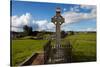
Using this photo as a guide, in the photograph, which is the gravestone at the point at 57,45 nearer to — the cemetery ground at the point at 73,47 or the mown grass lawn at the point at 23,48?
the cemetery ground at the point at 73,47

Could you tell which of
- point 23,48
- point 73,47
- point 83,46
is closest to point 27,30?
point 23,48

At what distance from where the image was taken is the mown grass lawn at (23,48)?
2.24 meters

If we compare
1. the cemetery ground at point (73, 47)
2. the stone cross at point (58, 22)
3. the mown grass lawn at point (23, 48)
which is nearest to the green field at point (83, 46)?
the cemetery ground at point (73, 47)

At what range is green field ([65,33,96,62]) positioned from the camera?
246 centimetres

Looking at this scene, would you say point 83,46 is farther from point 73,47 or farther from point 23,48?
point 23,48

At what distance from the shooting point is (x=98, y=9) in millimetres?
2586

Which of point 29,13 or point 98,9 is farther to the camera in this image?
point 98,9

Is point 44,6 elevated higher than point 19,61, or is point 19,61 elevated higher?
point 44,6

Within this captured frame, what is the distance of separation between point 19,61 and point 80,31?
0.85m

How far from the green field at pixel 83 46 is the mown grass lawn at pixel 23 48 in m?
0.40

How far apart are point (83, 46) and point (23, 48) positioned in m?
0.78
